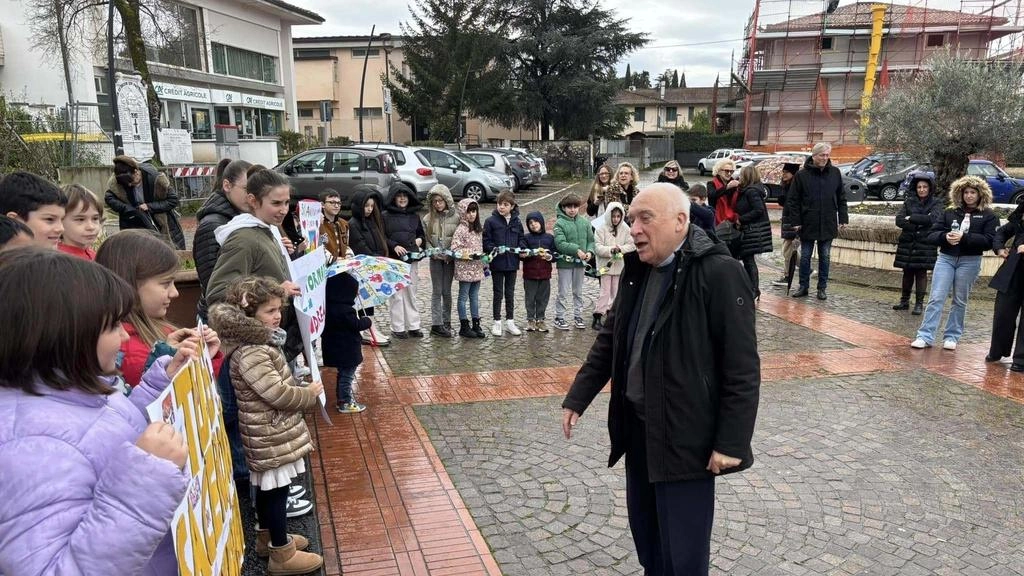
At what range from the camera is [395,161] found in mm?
19578

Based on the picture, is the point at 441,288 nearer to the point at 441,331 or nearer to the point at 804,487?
the point at 441,331

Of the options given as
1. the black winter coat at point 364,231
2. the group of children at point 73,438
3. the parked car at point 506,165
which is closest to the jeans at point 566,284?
the black winter coat at point 364,231

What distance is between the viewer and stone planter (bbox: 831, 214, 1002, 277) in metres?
11.2

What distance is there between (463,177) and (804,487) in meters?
17.6

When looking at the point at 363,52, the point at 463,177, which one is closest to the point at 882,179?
the point at 463,177

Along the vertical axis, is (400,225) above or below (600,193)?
below

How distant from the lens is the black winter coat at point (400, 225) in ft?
25.0

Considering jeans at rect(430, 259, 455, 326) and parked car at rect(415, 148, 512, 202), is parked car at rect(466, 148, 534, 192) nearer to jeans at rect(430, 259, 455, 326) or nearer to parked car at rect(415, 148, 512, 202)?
parked car at rect(415, 148, 512, 202)

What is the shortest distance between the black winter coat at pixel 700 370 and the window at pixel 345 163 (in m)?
16.3

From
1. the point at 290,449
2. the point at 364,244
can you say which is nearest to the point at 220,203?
the point at 290,449

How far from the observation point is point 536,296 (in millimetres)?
8086

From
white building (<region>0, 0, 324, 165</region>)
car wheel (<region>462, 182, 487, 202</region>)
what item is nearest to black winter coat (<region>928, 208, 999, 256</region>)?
car wheel (<region>462, 182, 487, 202</region>)

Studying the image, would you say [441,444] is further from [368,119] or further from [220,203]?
[368,119]

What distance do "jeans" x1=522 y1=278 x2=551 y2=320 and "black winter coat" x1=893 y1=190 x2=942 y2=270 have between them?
4840mm
